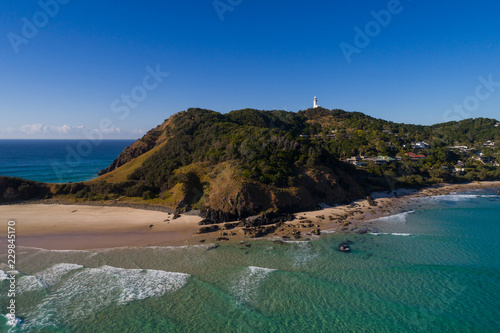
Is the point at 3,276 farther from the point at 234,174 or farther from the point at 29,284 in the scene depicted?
the point at 234,174

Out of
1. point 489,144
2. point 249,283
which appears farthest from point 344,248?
point 489,144

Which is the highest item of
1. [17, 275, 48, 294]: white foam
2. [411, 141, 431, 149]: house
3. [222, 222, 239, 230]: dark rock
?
[411, 141, 431, 149]: house

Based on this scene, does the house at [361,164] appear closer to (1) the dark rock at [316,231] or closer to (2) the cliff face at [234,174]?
(2) the cliff face at [234,174]

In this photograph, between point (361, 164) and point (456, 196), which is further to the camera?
point (361, 164)

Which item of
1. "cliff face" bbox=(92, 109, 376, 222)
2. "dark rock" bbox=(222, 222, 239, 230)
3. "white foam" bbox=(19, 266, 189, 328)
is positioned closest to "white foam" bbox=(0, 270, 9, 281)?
"white foam" bbox=(19, 266, 189, 328)

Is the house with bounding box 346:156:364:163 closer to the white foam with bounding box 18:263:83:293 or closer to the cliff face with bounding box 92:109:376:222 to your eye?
the cliff face with bounding box 92:109:376:222

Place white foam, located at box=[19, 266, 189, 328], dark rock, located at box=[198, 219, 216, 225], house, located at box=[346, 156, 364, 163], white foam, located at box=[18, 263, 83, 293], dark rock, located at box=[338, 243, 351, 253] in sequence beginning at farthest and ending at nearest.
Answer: house, located at box=[346, 156, 364, 163]
dark rock, located at box=[198, 219, 216, 225]
dark rock, located at box=[338, 243, 351, 253]
white foam, located at box=[18, 263, 83, 293]
white foam, located at box=[19, 266, 189, 328]
